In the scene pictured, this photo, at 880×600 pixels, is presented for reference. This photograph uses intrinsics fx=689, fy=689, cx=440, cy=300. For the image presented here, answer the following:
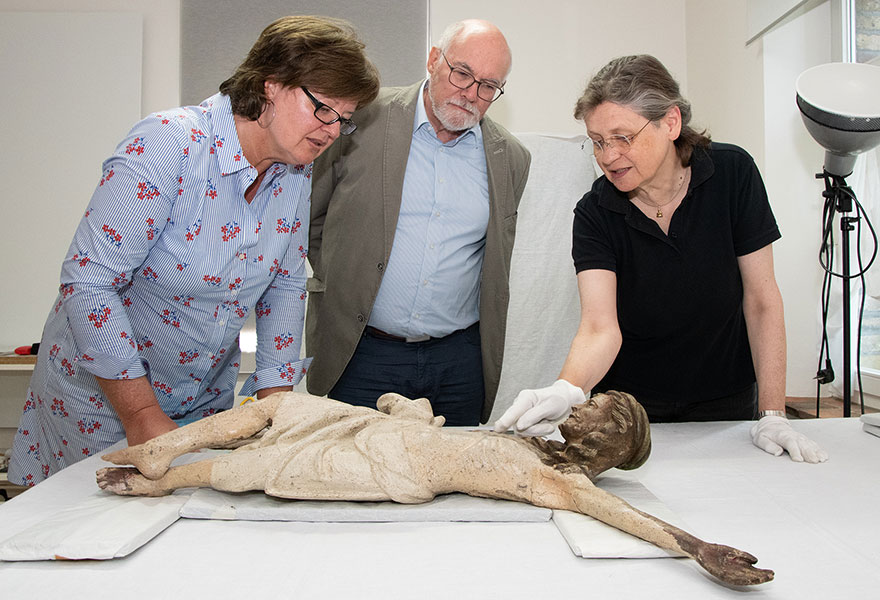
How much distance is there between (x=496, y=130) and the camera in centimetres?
252

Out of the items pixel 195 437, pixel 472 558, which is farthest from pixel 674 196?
pixel 195 437

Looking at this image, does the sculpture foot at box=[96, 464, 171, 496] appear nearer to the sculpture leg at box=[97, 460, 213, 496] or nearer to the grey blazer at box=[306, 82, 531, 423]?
the sculpture leg at box=[97, 460, 213, 496]

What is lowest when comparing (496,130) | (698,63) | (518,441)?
(518,441)

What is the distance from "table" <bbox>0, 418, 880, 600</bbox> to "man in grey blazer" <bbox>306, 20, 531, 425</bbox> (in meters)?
1.01

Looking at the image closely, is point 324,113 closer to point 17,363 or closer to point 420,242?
point 420,242

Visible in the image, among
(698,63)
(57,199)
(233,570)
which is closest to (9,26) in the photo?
(57,199)

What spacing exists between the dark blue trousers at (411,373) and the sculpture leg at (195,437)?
84cm

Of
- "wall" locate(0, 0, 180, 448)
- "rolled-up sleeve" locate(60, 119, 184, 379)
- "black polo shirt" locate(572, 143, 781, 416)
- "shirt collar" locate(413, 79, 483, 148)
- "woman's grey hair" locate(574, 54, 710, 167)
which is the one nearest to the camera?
"rolled-up sleeve" locate(60, 119, 184, 379)

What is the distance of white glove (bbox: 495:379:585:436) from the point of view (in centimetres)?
165

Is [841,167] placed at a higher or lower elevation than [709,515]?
higher

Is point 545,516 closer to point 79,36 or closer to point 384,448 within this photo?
point 384,448

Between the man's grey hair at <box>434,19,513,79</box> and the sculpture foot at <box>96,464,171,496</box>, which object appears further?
the man's grey hair at <box>434,19,513,79</box>

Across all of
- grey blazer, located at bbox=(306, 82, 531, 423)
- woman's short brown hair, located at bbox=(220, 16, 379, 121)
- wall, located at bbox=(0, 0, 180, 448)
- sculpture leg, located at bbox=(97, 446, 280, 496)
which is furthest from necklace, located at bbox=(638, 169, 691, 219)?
wall, located at bbox=(0, 0, 180, 448)

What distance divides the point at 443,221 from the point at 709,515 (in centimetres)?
137
